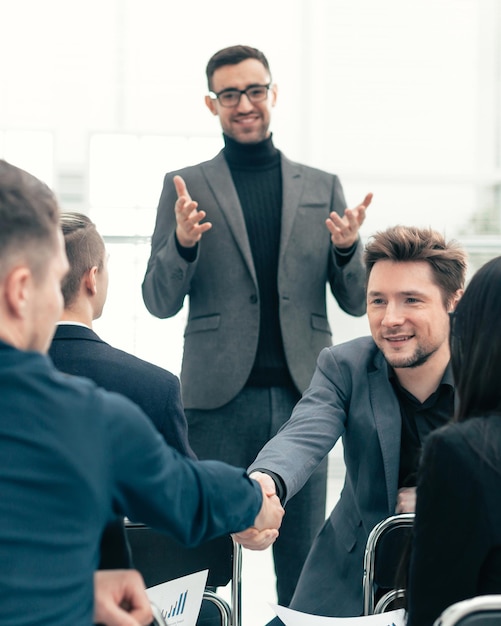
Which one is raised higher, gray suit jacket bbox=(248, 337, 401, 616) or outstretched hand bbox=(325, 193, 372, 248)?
outstretched hand bbox=(325, 193, 372, 248)

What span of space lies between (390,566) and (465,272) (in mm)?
788

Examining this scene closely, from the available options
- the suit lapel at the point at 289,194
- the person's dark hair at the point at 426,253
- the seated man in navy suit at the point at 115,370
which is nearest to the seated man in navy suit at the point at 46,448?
the seated man in navy suit at the point at 115,370

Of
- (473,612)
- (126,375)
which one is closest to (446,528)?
(473,612)

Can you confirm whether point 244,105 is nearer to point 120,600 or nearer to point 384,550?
point 384,550

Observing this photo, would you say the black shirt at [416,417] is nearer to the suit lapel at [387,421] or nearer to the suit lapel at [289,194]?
the suit lapel at [387,421]

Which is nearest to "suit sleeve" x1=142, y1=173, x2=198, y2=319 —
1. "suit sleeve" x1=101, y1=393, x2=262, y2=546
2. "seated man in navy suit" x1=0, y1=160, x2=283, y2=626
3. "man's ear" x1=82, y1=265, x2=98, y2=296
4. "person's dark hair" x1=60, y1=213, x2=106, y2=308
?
"person's dark hair" x1=60, y1=213, x2=106, y2=308

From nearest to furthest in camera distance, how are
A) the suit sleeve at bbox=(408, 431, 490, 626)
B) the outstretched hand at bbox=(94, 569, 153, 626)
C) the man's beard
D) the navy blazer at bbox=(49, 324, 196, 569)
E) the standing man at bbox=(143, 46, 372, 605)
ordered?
the outstretched hand at bbox=(94, 569, 153, 626) < the suit sleeve at bbox=(408, 431, 490, 626) < the navy blazer at bbox=(49, 324, 196, 569) < the man's beard < the standing man at bbox=(143, 46, 372, 605)

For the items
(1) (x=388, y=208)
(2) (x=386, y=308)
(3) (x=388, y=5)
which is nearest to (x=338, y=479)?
(1) (x=388, y=208)

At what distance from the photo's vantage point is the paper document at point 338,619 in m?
1.52

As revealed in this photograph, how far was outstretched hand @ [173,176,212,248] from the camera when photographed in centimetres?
263

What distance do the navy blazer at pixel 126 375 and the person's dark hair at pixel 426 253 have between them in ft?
2.18

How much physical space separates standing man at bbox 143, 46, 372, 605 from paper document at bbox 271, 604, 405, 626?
118cm

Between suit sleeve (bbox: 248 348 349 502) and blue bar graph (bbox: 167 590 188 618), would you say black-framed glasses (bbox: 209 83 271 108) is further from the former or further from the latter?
blue bar graph (bbox: 167 590 188 618)

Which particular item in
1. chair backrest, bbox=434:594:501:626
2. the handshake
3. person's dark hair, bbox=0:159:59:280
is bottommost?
the handshake
